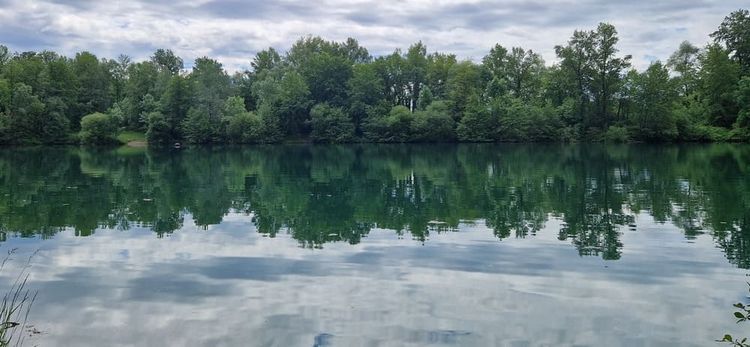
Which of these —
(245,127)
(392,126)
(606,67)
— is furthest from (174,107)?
(606,67)

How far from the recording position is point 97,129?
274 ft

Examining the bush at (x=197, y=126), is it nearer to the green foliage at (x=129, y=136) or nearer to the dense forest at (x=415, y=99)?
the dense forest at (x=415, y=99)

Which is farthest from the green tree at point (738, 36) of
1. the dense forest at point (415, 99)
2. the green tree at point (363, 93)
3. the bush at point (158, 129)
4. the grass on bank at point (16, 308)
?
the grass on bank at point (16, 308)

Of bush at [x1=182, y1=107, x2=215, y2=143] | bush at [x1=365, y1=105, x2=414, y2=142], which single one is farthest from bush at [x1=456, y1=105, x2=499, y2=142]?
bush at [x1=182, y1=107, x2=215, y2=143]

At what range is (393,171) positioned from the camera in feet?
125

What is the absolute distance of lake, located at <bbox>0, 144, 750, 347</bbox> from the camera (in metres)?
9.12

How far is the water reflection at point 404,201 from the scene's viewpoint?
1738 centimetres

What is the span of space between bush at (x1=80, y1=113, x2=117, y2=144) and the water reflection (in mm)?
46461

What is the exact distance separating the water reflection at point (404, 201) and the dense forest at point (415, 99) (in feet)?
143

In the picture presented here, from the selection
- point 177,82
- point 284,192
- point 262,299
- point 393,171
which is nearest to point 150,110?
point 177,82

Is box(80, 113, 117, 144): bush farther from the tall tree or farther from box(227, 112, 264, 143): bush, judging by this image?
the tall tree

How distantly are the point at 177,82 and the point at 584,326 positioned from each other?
8850 centimetres

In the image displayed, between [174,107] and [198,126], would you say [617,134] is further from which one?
[174,107]

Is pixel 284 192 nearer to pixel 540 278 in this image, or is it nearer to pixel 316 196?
pixel 316 196
